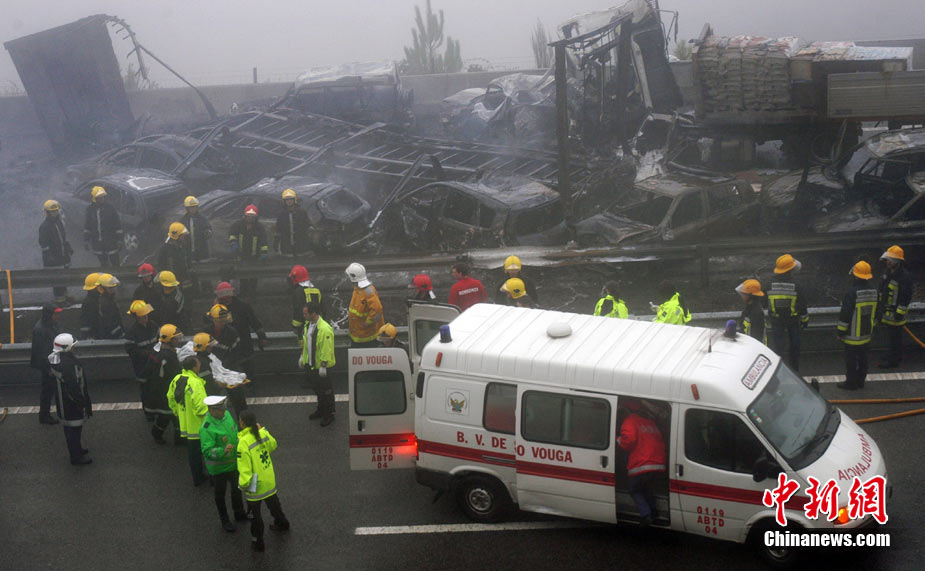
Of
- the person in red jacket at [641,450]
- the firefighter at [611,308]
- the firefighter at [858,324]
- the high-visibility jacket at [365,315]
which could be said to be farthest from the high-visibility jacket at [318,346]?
the firefighter at [858,324]

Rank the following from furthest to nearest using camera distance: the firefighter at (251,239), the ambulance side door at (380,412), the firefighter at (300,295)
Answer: the firefighter at (251,239) < the firefighter at (300,295) < the ambulance side door at (380,412)

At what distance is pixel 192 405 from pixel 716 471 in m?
4.35

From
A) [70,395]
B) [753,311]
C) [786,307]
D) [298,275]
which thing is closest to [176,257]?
[298,275]

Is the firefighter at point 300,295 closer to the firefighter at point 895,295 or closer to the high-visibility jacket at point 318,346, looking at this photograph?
the high-visibility jacket at point 318,346

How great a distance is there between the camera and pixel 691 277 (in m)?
12.5

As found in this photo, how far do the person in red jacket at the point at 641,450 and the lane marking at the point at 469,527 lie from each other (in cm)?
79

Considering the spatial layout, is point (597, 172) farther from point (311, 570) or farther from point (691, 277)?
point (311, 570)

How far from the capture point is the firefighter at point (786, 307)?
8.30 m

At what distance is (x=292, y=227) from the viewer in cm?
1261

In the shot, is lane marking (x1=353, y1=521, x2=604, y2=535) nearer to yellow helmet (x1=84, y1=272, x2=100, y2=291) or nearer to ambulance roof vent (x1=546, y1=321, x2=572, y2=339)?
ambulance roof vent (x1=546, y1=321, x2=572, y2=339)

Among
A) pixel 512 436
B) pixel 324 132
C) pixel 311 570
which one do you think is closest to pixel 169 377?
pixel 311 570

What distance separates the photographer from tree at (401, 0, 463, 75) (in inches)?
1511

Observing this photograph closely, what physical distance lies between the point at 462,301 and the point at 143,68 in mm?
17449

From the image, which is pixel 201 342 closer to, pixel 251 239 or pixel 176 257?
pixel 176 257
